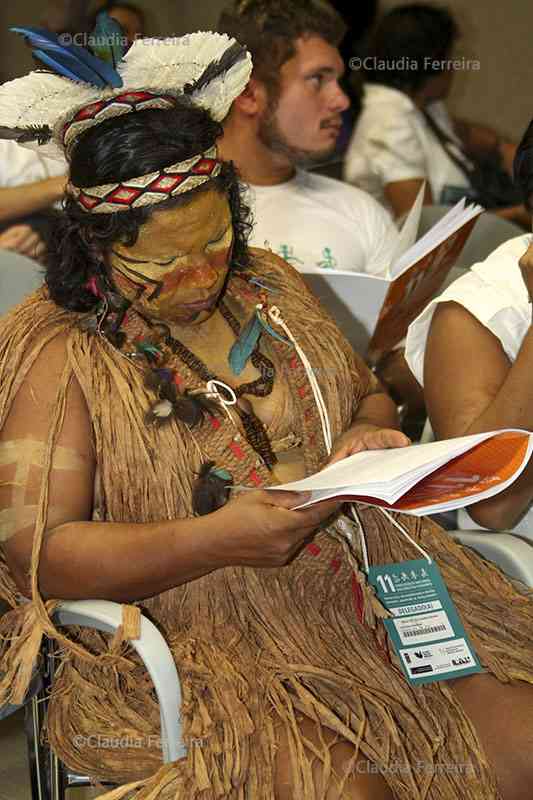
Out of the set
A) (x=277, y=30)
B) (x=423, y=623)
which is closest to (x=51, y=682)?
(x=423, y=623)

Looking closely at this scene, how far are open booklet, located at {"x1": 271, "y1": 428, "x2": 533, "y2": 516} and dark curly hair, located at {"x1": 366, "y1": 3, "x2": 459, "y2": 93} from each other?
3022mm

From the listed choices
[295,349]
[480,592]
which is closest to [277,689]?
[480,592]

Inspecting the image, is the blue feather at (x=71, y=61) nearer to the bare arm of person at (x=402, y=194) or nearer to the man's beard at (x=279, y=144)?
the man's beard at (x=279, y=144)

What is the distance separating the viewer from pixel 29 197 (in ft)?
9.02

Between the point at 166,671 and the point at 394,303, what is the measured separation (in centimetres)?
87

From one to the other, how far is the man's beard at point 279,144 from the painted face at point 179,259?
1.23m

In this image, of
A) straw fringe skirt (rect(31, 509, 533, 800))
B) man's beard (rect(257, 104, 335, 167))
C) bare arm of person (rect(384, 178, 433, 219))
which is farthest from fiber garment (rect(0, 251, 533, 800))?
bare arm of person (rect(384, 178, 433, 219))

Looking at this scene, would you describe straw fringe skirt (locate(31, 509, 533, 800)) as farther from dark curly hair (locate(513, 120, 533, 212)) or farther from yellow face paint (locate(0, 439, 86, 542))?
dark curly hair (locate(513, 120, 533, 212))

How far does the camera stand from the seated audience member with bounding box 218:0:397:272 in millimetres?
2805

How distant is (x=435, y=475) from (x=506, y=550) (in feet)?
1.33

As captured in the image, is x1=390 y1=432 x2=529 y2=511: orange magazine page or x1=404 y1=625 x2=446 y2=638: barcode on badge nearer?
x1=390 y1=432 x2=529 y2=511: orange magazine page

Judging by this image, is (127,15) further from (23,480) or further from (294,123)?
(23,480)

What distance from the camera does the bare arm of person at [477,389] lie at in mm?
1696

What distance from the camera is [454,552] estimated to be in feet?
5.71
